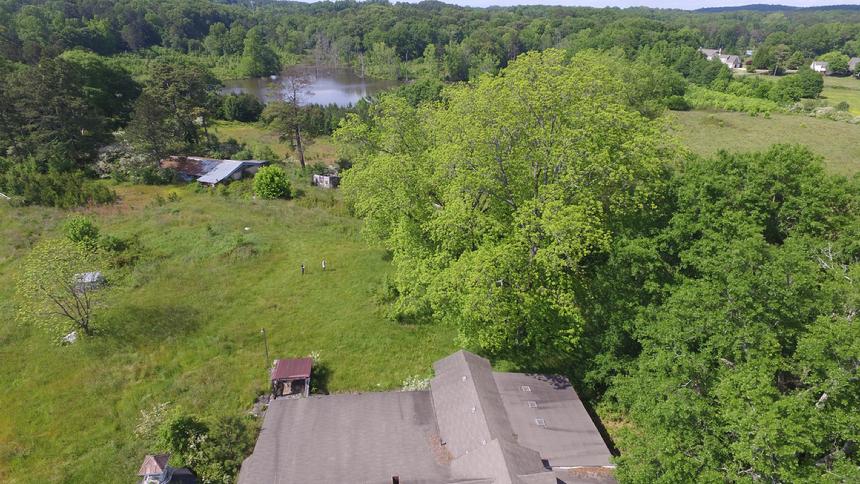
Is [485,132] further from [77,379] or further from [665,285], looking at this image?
[77,379]

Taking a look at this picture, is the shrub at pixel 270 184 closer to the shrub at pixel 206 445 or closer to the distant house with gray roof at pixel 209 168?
the distant house with gray roof at pixel 209 168

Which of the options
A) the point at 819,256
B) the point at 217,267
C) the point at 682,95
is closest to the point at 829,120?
the point at 682,95

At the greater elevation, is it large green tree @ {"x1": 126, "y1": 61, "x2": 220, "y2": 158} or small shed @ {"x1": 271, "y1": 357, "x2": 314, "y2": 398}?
large green tree @ {"x1": 126, "y1": 61, "x2": 220, "y2": 158}

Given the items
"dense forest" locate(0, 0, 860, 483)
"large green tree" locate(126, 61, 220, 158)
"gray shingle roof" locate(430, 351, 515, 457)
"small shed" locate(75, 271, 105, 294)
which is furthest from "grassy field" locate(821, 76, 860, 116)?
"small shed" locate(75, 271, 105, 294)

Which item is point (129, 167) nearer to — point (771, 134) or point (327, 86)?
point (327, 86)

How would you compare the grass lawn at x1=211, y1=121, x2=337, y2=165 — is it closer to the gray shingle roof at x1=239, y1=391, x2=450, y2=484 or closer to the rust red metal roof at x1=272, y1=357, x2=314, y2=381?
the rust red metal roof at x1=272, y1=357, x2=314, y2=381

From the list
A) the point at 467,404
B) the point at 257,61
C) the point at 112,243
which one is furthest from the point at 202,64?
the point at 467,404

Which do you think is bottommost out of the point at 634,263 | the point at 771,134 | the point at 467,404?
the point at 467,404
